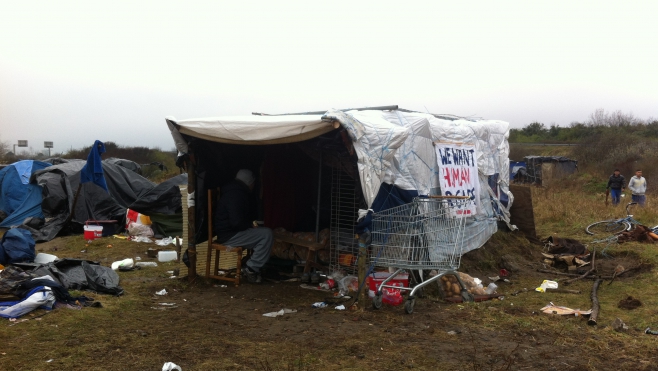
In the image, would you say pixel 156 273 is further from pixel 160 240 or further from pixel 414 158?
pixel 414 158

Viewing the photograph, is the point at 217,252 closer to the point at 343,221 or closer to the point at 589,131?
the point at 343,221

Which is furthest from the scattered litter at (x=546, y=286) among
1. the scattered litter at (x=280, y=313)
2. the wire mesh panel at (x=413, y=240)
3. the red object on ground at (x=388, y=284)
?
the scattered litter at (x=280, y=313)

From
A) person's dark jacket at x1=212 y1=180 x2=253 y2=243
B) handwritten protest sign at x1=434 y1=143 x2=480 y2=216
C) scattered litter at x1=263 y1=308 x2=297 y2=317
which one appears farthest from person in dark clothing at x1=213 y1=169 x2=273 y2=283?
handwritten protest sign at x1=434 y1=143 x2=480 y2=216

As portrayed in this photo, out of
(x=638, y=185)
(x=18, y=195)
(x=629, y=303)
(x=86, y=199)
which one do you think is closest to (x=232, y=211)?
(x=629, y=303)

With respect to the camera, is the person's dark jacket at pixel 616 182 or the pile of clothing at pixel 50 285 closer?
the pile of clothing at pixel 50 285

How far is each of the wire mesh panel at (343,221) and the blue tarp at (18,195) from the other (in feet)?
33.4

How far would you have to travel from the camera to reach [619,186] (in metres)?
19.0

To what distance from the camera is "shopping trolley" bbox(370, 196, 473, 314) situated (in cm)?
687

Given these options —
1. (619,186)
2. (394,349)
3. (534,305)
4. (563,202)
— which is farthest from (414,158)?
(619,186)

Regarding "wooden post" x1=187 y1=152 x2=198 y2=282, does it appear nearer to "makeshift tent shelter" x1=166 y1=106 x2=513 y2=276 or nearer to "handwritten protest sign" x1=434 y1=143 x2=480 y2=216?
"makeshift tent shelter" x1=166 y1=106 x2=513 y2=276

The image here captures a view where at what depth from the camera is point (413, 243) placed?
23.8 feet

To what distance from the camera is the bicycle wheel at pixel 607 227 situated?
13676mm

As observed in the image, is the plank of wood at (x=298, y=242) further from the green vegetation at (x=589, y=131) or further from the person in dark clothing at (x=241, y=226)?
the green vegetation at (x=589, y=131)

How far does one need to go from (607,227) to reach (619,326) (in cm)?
875
